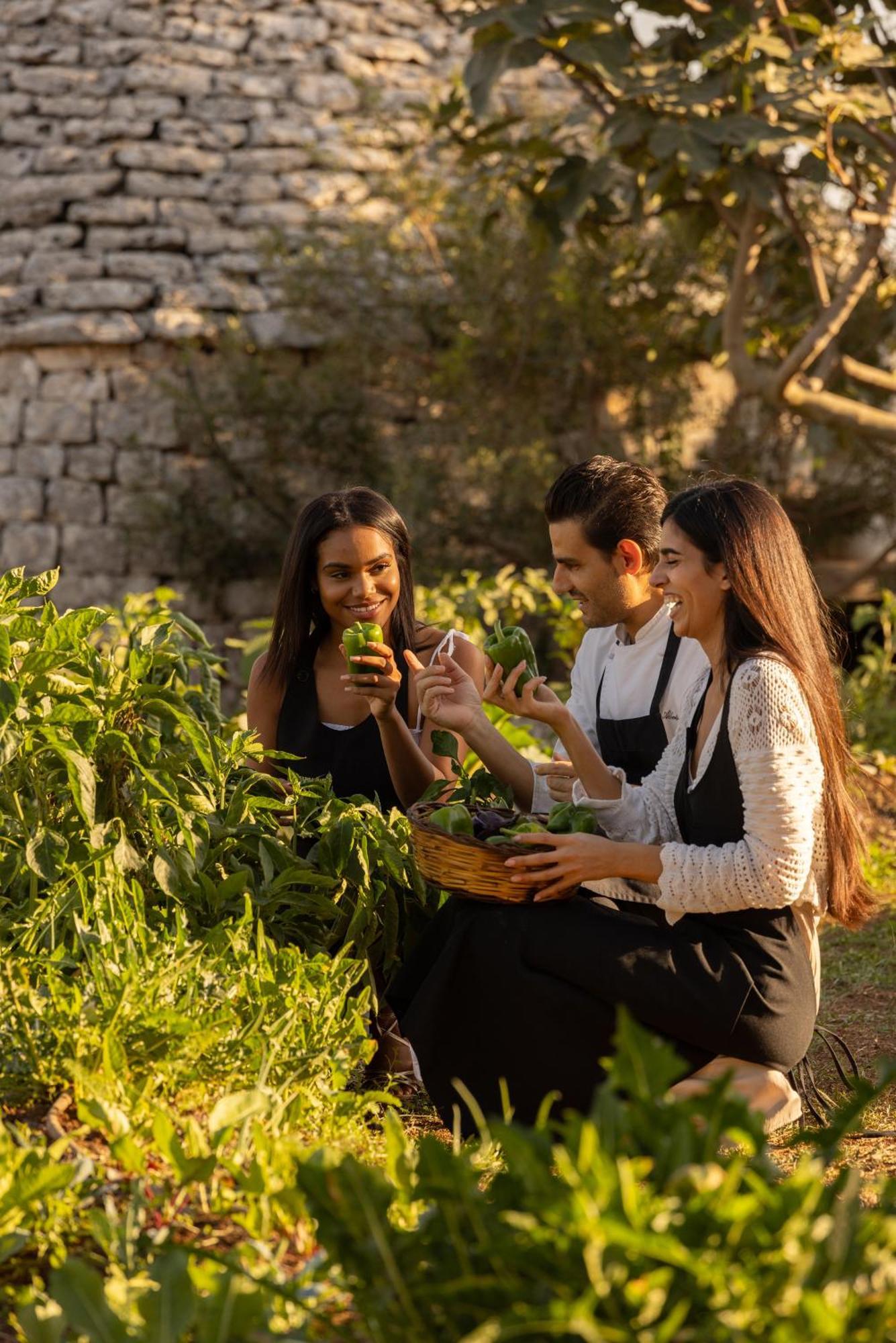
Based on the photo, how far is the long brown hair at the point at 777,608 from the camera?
275cm

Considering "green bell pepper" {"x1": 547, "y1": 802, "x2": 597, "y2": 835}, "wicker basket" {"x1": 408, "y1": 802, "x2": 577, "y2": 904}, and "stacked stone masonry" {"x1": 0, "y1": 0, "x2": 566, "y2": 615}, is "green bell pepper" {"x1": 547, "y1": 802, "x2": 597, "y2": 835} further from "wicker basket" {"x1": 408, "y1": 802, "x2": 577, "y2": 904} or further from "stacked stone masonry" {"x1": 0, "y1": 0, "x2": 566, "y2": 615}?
"stacked stone masonry" {"x1": 0, "y1": 0, "x2": 566, "y2": 615}

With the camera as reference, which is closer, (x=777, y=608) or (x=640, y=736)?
(x=777, y=608)

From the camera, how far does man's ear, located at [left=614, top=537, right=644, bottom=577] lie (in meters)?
3.41

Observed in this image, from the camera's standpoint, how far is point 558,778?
347 centimetres

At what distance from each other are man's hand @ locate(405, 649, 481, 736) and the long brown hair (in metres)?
0.60

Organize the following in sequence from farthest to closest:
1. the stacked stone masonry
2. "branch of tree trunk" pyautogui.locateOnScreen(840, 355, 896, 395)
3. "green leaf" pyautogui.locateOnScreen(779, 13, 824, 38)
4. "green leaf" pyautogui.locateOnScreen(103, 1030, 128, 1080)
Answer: the stacked stone masonry < "branch of tree trunk" pyautogui.locateOnScreen(840, 355, 896, 395) < "green leaf" pyautogui.locateOnScreen(779, 13, 824, 38) < "green leaf" pyautogui.locateOnScreen(103, 1030, 128, 1080)

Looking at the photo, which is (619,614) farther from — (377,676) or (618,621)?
(377,676)

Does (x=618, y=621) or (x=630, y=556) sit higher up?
(x=630, y=556)

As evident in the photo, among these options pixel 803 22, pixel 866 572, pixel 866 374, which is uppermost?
pixel 803 22

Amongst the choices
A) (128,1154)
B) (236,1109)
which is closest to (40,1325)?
(128,1154)

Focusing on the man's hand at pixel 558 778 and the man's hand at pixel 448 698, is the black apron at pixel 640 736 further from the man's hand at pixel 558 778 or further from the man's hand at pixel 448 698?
the man's hand at pixel 448 698

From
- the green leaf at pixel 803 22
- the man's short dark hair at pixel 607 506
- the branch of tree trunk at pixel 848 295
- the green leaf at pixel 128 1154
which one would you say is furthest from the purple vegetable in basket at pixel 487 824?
the branch of tree trunk at pixel 848 295

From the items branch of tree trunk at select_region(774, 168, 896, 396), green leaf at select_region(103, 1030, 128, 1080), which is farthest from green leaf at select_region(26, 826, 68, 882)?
branch of tree trunk at select_region(774, 168, 896, 396)

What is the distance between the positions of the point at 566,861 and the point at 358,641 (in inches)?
33.2
